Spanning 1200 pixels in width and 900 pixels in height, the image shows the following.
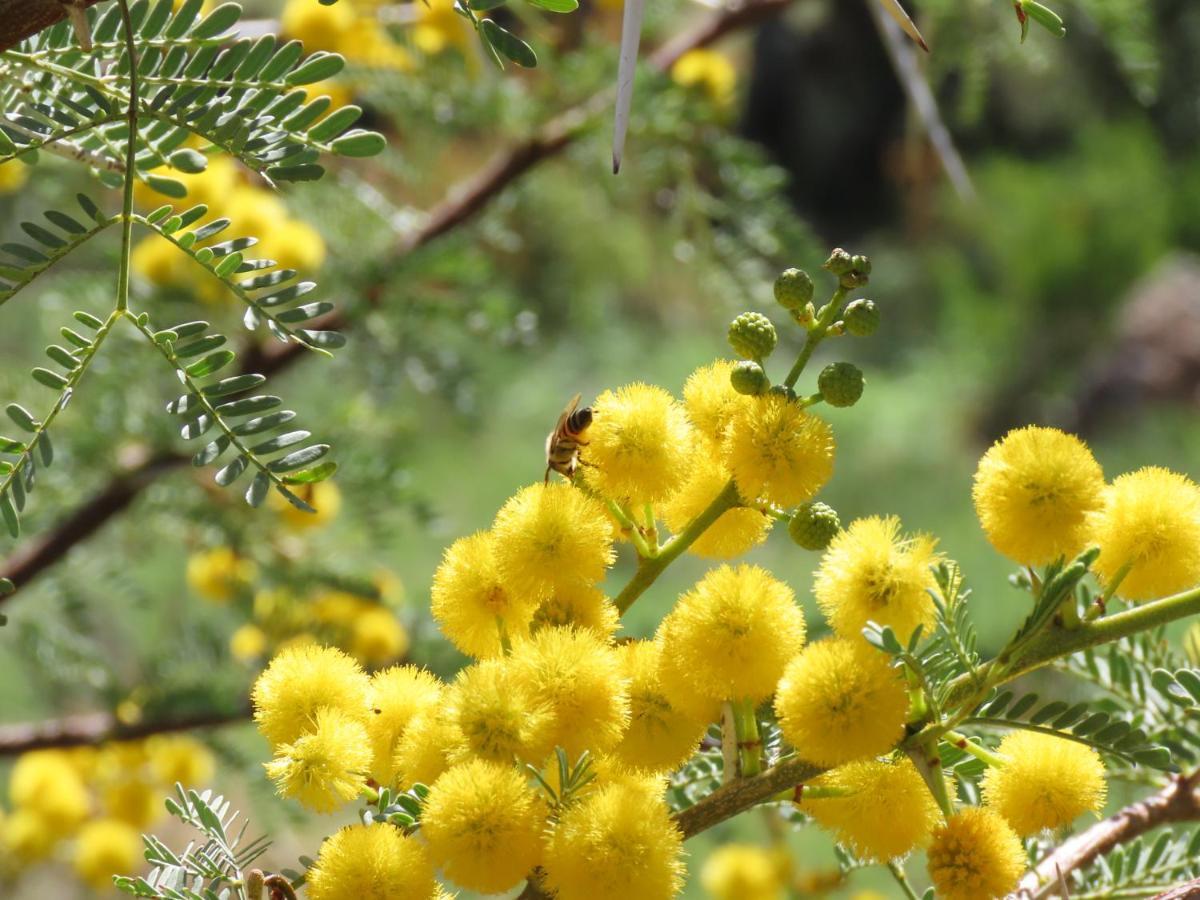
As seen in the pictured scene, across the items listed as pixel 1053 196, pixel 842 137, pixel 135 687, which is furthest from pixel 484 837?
pixel 842 137

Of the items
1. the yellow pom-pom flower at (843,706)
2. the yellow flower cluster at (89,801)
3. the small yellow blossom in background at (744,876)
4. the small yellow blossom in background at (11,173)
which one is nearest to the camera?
the yellow pom-pom flower at (843,706)

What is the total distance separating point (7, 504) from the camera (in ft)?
1.17

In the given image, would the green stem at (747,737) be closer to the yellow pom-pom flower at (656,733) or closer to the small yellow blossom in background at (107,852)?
the yellow pom-pom flower at (656,733)

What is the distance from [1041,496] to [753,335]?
0.31 feet

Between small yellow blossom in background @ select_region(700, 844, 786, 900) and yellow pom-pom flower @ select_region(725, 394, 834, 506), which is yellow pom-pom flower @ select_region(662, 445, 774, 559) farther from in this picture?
small yellow blossom in background @ select_region(700, 844, 786, 900)

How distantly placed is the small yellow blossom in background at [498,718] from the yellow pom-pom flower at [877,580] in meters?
0.09

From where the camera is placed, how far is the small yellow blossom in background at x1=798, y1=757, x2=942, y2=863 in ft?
1.23

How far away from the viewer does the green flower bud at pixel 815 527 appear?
0.38 m

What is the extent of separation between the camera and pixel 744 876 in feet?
3.36

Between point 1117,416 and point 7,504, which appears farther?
point 1117,416

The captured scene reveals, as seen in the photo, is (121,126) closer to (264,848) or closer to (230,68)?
(230,68)

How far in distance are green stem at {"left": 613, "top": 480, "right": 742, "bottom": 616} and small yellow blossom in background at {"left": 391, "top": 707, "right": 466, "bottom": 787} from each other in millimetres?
66

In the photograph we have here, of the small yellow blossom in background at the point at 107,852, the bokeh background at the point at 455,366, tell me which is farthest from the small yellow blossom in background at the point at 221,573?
the small yellow blossom in background at the point at 107,852

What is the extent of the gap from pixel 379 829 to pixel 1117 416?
3378 millimetres
